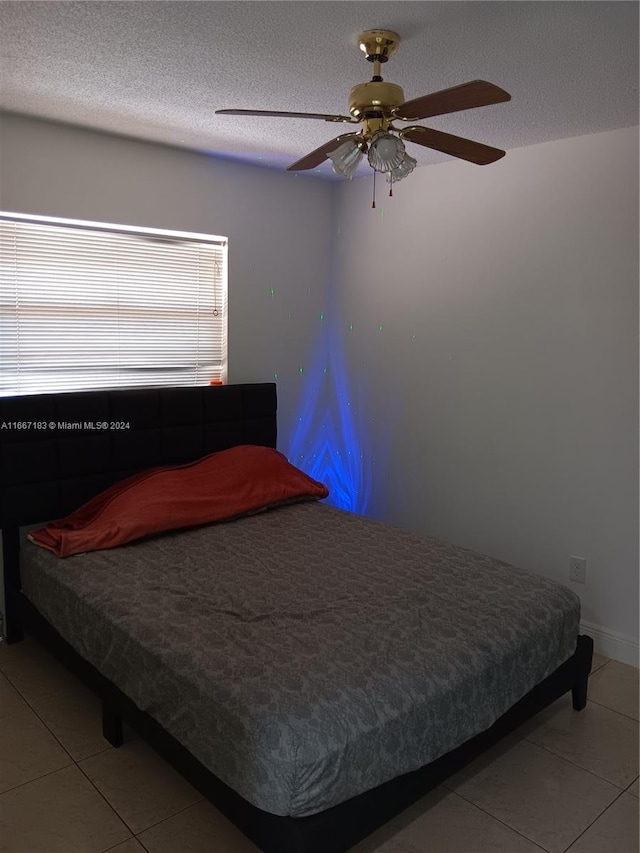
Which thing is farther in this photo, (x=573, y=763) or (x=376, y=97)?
(x=573, y=763)

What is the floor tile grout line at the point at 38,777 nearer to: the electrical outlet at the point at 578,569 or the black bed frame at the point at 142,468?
the black bed frame at the point at 142,468

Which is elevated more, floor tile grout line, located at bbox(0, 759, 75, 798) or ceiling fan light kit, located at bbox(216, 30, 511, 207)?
ceiling fan light kit, located at bbox(216, 30, 511, 207)

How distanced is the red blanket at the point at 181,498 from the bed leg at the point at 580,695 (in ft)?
5.22

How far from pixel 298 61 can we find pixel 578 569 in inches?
101

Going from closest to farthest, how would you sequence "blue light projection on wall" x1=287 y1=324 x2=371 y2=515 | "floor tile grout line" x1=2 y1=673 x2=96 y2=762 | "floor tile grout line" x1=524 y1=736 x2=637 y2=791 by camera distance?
"floor tile grout line" x1=524 y1=736 x2=637 y2=791
"floor tile grout line" x1=2 y1=673 x2=96 y2=762
"blue light projection on wall" x1=287 y1=324 x2=371 y2=515

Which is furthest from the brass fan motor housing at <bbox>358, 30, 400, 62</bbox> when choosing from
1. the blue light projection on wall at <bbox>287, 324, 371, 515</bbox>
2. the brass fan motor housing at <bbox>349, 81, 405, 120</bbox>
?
the blue light projection on wall at <bbox>287, 324, 371, 515</bbox>

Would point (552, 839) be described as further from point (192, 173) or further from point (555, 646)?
point (192, 173)

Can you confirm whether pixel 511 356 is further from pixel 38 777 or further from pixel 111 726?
pixel 38 777

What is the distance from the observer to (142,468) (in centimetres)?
355

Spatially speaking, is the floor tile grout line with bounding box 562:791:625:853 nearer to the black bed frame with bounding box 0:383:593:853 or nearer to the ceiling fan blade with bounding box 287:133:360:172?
the black bed frame with bounding box 0:383:593:853

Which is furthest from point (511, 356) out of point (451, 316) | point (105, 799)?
point (105, 799)

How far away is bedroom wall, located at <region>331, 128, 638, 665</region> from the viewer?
3125 millimetres

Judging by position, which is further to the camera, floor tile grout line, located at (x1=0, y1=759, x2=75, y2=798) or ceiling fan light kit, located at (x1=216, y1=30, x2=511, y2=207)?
floor tile grout line, located at (x1=0, y1=759, x2=75, y2=798)

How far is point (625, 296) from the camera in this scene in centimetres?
305
